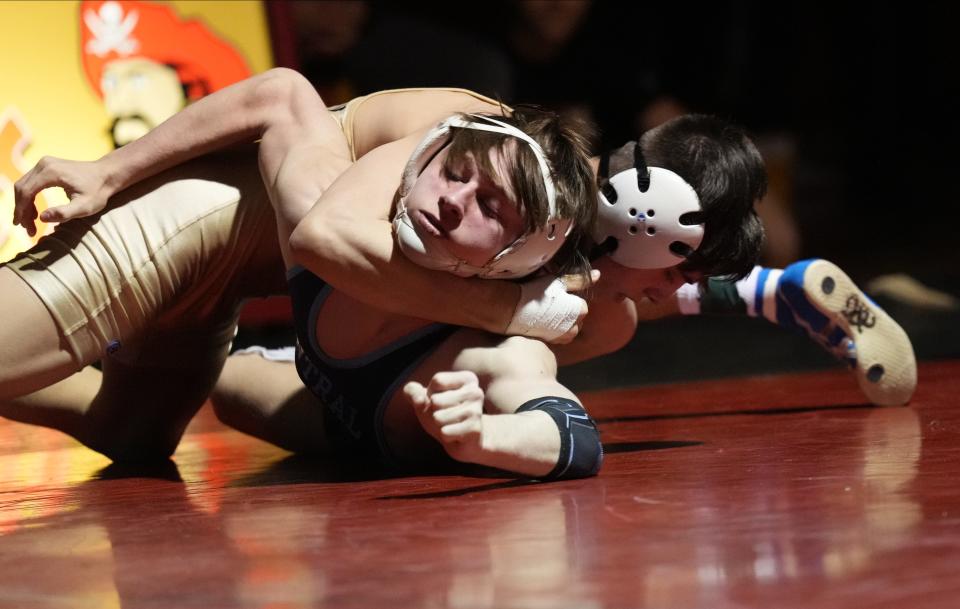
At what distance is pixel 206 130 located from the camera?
194 centimetres

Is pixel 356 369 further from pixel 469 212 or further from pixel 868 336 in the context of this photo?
pixel 868 336

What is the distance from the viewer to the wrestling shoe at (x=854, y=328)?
2.38 m

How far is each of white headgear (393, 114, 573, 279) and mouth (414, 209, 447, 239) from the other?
0.06ft

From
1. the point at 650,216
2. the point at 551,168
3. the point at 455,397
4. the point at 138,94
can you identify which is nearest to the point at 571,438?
the point at 455,397

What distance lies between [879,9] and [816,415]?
493cm

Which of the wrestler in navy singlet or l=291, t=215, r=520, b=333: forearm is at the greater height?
l=291, t=215, r=520, b=333: forearm

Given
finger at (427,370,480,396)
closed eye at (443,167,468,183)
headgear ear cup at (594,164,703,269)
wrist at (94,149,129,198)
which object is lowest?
finger at (427,370,480,396)

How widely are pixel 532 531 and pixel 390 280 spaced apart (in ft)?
1.43

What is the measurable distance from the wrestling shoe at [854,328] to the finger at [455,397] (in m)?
1.08

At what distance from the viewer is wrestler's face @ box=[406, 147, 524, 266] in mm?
1641

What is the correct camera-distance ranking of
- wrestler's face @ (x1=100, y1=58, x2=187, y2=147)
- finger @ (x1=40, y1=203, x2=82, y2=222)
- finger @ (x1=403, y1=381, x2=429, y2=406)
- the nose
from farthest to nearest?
wrestler's face @ (x1=100, y1=58, x2=187, y2=147), finger @ (x1=40, y1=203, x2=82, y2=222), the nose, finger @ (x1=403, y1=381, x2=429, y2=406)

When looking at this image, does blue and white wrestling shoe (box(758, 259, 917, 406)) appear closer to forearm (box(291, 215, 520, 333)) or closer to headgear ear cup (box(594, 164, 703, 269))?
headgear ear cup (box(594, 164, 703, 269))

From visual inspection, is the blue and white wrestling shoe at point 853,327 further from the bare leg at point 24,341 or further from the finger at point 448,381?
the bare leg at point 24,341

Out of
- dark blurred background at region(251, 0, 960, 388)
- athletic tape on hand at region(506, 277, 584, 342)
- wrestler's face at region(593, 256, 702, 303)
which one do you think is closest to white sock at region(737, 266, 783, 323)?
dark blurred background at region(251, 0, 960, 388)
